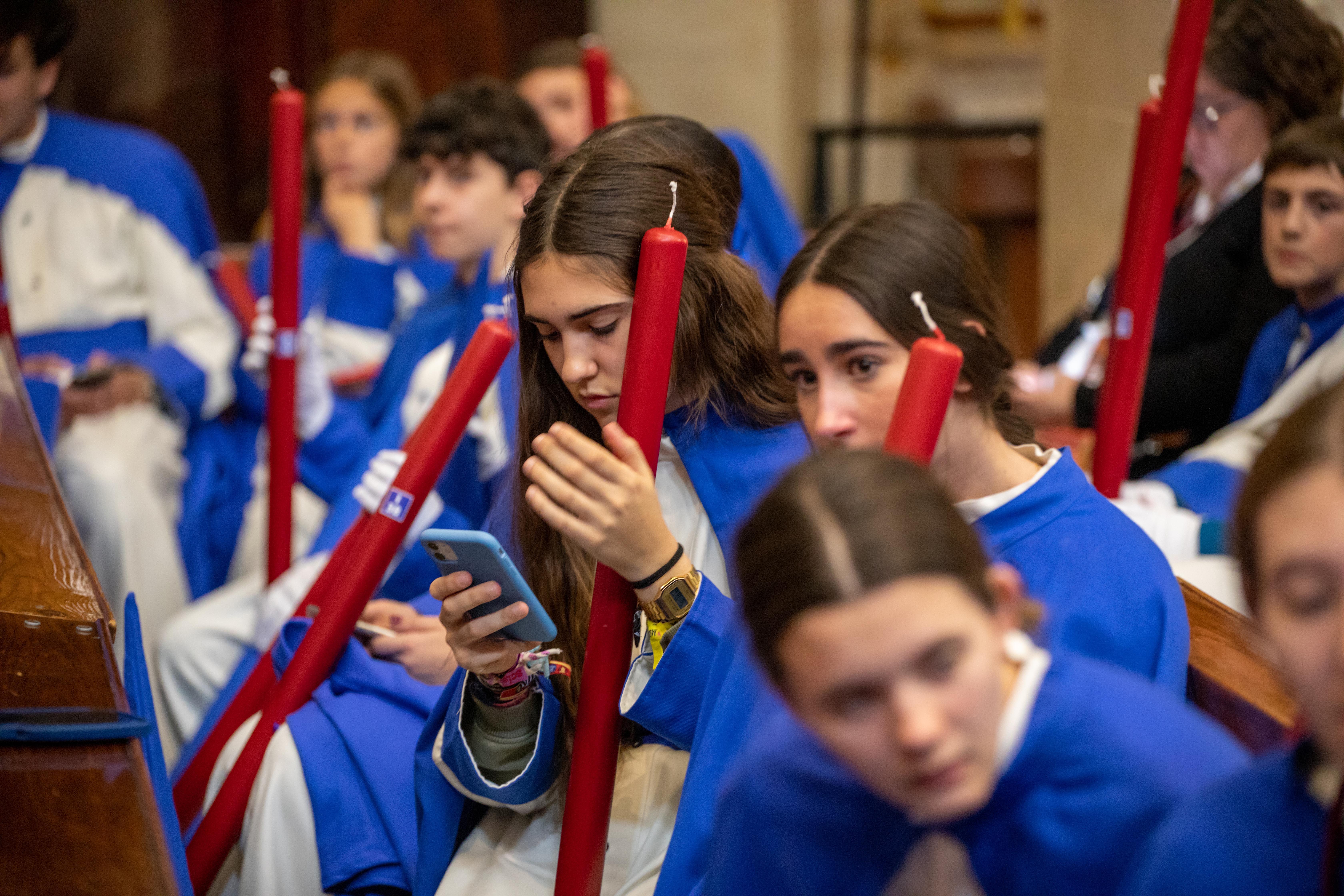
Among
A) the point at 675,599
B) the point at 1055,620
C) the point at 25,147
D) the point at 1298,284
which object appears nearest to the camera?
the point at 1055,620

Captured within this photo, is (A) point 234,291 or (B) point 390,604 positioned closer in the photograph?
(B) point 390,604

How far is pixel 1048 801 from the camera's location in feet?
2.82

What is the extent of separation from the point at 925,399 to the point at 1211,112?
1.67 m

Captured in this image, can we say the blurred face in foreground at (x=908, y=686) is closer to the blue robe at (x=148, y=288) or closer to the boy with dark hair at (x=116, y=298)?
the boy with dark hair at (x=116, y=298)

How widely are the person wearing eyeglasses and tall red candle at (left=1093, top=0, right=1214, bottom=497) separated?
0.89ft

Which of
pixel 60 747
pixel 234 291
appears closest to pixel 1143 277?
pixel 60 747

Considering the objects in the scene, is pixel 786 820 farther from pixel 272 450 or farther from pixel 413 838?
pixel 272 450

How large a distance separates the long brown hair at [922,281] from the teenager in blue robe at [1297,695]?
717 millimetres

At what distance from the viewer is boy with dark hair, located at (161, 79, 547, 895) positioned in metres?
1.62

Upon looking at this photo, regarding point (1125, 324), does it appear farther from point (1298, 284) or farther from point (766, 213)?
point (766, 213)

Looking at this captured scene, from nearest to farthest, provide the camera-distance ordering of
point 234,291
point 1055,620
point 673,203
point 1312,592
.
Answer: point 1312,592
point 1055,620
point 673,203
point 234,291

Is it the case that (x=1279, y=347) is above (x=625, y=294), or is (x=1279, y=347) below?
below

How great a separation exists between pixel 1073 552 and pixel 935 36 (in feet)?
19.3

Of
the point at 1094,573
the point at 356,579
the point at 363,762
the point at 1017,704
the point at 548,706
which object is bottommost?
the point at 363,762
